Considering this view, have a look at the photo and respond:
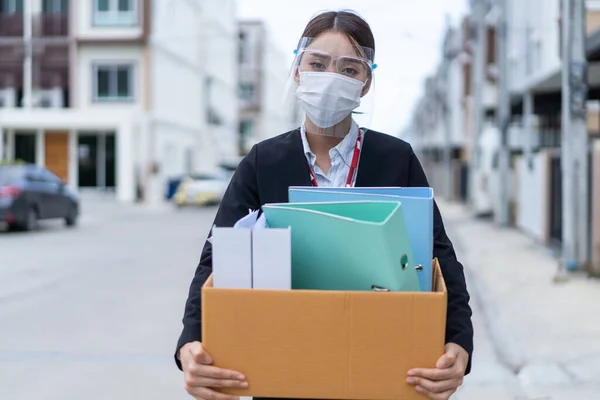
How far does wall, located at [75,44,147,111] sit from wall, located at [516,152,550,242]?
21689 mm

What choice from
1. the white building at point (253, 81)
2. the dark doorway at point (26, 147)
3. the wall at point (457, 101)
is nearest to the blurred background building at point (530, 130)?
the wall at point (457, 101)

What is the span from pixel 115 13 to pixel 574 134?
96.4 ft

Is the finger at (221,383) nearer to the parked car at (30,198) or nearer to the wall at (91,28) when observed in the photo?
the parked car at (30,198)

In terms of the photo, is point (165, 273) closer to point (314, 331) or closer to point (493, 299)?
point (493, 299)

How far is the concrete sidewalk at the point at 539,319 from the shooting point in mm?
5973

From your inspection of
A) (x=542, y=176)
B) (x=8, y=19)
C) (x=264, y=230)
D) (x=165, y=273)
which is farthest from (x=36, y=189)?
(x=8, y=19)

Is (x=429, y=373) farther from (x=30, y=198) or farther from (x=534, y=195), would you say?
(x=30, y=198)

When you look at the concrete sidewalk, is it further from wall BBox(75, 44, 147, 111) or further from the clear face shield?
wall BBox(75, 44, 147, 111)

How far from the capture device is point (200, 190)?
30891mm

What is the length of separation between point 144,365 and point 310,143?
4262 mm

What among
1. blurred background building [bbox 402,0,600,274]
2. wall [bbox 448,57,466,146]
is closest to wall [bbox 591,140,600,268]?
blurred background building [bbox 402,0,600,274]

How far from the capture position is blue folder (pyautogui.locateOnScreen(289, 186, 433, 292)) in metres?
2.20

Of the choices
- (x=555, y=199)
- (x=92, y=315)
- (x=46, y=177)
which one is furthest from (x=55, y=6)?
(x=92, y=315)

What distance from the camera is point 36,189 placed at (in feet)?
62.5
